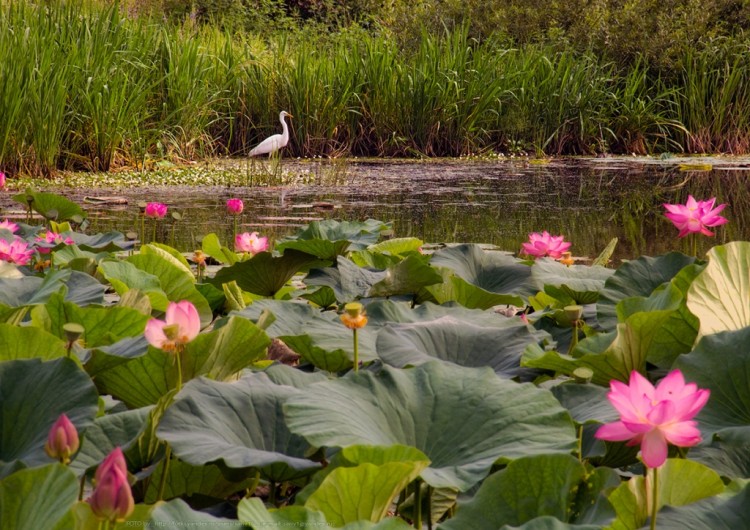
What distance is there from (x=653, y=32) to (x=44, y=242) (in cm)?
1121

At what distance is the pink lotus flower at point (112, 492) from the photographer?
61 cm

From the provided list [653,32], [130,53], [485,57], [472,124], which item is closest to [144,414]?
[130,53]

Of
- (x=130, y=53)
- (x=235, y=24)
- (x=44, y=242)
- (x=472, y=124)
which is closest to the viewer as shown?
(x=44, y=242)

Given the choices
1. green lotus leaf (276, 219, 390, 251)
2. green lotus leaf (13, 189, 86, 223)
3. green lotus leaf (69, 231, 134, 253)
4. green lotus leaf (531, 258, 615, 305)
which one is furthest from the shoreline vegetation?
green lotus leaf (531, 258, 615, 305)

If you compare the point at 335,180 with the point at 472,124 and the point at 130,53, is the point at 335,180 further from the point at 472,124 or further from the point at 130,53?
the point at 472,124

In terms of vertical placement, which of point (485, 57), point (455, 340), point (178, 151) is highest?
point (455, 340)

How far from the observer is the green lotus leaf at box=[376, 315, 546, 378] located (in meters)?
1.17

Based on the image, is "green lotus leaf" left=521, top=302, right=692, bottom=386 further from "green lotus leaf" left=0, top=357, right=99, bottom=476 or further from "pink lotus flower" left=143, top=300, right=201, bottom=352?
"green lotus leaf" left=0, top=357, right=99, bottom=476

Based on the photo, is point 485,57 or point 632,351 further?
point 485,57

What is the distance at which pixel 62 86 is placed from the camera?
604cm

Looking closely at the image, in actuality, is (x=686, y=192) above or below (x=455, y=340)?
below

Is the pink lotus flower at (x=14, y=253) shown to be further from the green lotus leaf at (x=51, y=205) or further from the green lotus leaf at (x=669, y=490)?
the green lotus leaf at (x=669, y=490)

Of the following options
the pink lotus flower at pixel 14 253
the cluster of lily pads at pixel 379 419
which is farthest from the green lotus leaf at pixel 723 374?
the pink lotus flower at pixel 14 253

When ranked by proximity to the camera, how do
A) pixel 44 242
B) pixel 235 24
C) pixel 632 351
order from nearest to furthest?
pixel 632 351, pixel 44 242, pixel 235 24
